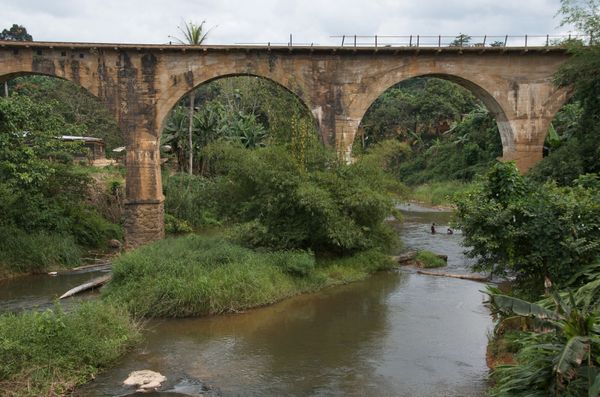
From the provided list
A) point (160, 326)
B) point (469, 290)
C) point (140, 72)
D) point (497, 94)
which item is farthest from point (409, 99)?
point (160, 326)

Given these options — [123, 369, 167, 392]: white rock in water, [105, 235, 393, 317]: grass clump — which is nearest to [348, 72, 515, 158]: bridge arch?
[105, 235, 393, 317]: grass clump

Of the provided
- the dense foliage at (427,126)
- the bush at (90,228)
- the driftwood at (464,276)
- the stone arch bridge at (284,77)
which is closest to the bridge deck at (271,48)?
the stone arch bridge at (284,77)

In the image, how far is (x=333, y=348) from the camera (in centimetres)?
1027

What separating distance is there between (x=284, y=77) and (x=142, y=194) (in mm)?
5428

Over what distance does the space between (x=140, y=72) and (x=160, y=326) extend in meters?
9.04

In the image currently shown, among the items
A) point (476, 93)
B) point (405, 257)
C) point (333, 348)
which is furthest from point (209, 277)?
point (476, 93)

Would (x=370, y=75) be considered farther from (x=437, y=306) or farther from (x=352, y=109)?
(x=437, y=306)

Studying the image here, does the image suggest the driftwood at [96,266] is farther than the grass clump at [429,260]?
Yes

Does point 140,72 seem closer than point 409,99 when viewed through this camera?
Yes

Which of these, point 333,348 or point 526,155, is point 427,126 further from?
point 333,348

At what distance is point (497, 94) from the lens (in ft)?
61.1

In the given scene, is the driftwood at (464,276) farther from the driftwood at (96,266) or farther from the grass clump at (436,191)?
the grass clump at (436,191)

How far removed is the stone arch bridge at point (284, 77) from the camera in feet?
57.9

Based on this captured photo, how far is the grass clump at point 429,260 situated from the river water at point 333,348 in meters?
1.93
